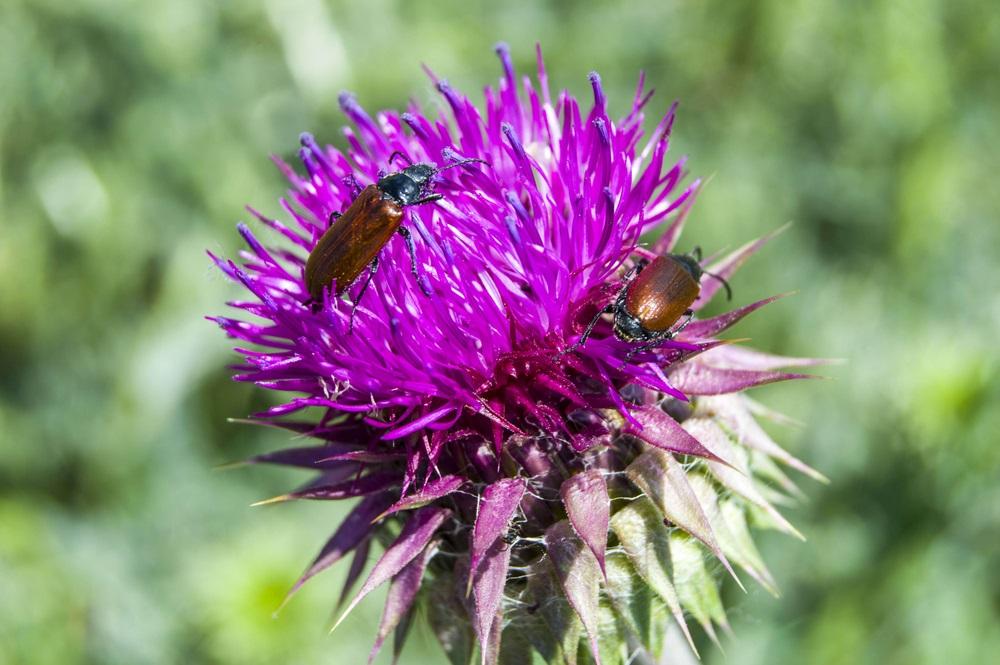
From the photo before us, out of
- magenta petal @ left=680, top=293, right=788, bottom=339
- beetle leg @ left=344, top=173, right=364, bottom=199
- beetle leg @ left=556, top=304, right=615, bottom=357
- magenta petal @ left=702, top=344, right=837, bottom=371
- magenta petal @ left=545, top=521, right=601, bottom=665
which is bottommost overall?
magenta petal @ left=545, top=521, right=601, bottom=665

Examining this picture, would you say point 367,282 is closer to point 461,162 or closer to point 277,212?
point 461,162

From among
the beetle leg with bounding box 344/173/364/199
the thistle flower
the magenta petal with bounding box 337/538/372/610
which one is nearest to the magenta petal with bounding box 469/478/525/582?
the thistle flower

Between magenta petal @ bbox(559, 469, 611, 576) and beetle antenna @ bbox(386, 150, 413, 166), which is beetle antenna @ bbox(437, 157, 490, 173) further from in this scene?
magenta petal @ bbox(559, 469, 611, 576)

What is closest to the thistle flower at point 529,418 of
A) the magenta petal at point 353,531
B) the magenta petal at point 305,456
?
the magenta petal at point 353,531

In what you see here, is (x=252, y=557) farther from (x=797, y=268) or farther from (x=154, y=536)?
(x=797, y=268)

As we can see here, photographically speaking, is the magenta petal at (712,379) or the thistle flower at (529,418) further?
the magenta petal at (712,379)

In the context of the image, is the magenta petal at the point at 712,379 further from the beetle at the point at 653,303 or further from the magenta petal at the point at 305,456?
the magenta petal at the point at 305,456

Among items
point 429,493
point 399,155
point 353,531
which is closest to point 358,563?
point 353,531
